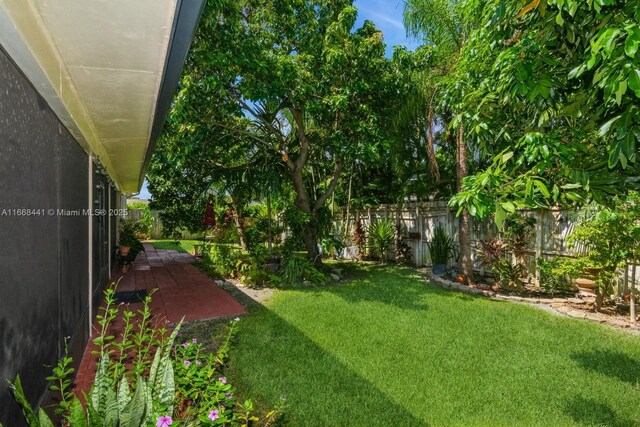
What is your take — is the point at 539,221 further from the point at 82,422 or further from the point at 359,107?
the point at 82,422

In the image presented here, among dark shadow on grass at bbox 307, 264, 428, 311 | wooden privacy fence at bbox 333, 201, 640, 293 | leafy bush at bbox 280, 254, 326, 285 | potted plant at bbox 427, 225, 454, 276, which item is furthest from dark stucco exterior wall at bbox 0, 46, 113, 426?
potted plant at bbox 427, 225, 454, 276

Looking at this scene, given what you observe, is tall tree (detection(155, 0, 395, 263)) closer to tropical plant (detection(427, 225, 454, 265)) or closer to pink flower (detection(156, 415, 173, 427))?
tropical plant (detection(427, 225, 454, 265))

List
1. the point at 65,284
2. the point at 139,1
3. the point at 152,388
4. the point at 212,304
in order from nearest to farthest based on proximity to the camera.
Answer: the point at 139,1 < the point at 152,388 < the point at 65,284 < the point at 212,304

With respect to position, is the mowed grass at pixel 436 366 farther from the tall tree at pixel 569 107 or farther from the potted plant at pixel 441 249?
the potted plant at pixel 441 249

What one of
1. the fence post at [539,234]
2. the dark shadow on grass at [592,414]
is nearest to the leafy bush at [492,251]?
the fence post at [539,234]

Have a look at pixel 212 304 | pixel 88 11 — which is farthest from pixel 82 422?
pixel 212 304

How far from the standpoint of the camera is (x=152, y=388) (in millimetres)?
2092

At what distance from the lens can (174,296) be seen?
20.7 ft

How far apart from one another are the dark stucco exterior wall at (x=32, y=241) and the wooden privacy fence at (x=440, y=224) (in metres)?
7.11

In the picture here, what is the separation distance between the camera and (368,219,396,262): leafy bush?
422 inches

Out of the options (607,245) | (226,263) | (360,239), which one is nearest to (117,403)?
(607,245)

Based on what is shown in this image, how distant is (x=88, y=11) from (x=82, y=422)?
6.33 ft

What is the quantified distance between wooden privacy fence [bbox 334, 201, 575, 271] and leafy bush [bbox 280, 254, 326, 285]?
134 inches

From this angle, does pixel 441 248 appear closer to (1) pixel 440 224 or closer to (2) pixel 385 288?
(1) pixel 440 224
